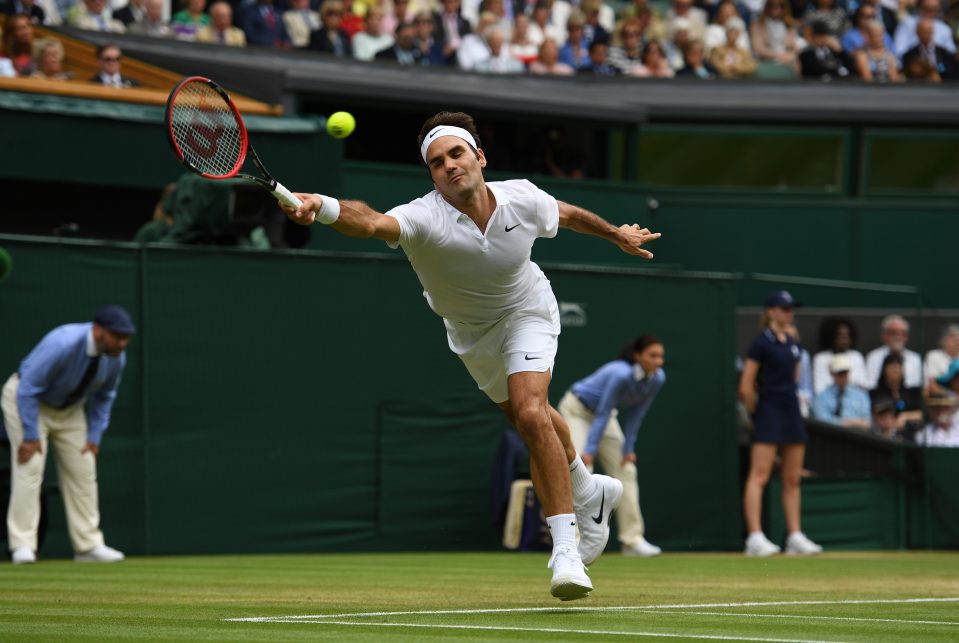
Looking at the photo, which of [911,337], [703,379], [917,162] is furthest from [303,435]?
[917,162]

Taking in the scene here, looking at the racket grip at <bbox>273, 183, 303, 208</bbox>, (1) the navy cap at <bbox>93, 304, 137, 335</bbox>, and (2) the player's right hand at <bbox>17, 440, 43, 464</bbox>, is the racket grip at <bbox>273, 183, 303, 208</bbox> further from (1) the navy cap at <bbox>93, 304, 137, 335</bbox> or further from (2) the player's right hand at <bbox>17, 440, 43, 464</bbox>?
(2) the player's right hand at <bbox>17, 440, 43, 464</bbox>

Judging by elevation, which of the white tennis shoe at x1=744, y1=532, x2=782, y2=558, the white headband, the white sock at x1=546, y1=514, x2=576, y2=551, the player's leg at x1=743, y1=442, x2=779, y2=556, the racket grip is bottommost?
the white tennis shoe at x1=744, y1=532, x2=782, y2=558

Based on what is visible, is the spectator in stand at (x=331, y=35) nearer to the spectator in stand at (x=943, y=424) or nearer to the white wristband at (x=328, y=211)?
the spectator in stand at (x=943, y=424)

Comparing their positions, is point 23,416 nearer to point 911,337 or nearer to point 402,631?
point 402,631

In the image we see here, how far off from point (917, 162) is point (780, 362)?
23.5 feet

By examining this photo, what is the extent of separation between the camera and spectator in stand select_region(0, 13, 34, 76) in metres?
15.3

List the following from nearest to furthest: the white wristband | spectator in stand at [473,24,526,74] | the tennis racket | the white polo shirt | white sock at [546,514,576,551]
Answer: the white wristband → white sock at [546,514,576,551] → the white polo shirt → the tennis racket → spectator in stand at [473,24,526,74]

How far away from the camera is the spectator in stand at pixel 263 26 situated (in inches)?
745

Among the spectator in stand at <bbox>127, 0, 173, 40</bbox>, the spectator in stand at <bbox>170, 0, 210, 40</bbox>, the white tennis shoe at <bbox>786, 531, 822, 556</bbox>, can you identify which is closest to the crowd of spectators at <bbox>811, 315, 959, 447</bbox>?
the white tennis shoe at <bbox>786, 531, 822, 556</bbox>

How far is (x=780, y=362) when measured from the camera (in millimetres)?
14641

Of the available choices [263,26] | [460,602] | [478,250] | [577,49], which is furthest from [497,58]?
[460,602]

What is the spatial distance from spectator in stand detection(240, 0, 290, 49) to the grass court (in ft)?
28.0

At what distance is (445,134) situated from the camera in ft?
23.6

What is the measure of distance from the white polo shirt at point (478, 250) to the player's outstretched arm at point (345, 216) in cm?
22
